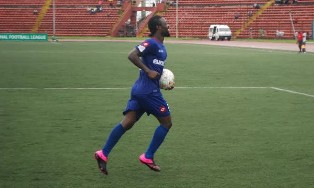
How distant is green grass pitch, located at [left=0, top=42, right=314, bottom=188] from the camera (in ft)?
23.6

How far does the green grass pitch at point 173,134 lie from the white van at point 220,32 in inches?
1888

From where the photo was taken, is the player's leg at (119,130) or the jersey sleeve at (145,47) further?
the player's leg at (119,130)

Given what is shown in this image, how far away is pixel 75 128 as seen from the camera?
10.7 meters

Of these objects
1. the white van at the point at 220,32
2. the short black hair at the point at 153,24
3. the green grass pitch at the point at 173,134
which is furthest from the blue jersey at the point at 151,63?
the white van at the point at 220,32

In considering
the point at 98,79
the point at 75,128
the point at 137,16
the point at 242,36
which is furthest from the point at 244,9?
the point at 75,128

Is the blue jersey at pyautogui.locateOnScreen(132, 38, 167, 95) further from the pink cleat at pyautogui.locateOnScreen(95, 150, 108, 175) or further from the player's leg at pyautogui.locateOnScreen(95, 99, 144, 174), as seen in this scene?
the pink cleat at pyautogui.locateOnScreen(95, 150, 108, 175)

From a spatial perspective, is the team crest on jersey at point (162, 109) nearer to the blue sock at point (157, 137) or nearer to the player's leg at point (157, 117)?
the player's leg at point (157, 117)

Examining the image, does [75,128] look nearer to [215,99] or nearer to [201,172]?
[201,172]

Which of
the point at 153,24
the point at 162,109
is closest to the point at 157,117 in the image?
the point at 162,109

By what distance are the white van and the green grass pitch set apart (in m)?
48.0

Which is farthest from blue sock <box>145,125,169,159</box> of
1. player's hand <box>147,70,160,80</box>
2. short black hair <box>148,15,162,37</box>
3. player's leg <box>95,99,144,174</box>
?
short black hair <box>148,15,162,37</box>

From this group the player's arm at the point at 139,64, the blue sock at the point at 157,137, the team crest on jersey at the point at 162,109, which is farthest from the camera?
the blue sock at the point at 157,137

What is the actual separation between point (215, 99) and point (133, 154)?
687cm

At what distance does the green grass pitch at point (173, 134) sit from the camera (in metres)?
7.20
